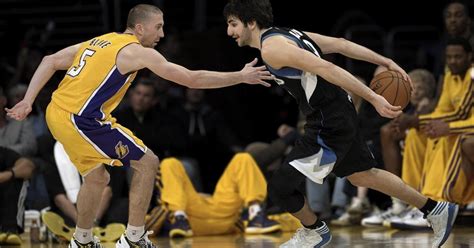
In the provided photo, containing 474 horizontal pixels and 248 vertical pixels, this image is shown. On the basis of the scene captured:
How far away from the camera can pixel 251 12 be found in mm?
7695

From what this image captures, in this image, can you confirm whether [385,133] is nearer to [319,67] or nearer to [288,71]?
[288,71]

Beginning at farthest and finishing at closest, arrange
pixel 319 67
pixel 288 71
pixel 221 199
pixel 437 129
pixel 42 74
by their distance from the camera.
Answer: pixel 221 199
pixel 437 129
pixel 42 74
pixel 288 71
pixel 319 67

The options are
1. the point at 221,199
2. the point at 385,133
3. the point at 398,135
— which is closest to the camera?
the point at 221,199


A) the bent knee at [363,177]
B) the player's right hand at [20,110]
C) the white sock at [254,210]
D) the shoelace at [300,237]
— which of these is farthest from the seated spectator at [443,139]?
the player's right hand at [20,110]

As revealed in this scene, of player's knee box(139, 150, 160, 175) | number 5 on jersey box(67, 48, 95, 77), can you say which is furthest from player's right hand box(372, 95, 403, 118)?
number 5 on jersey box(67, 48, 95, 77)

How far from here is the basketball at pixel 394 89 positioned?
26.0ft

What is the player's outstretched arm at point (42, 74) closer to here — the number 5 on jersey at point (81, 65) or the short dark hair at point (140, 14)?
the number 5 on jersey at point (81, 65)

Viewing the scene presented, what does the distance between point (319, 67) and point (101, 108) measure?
5.69 feet

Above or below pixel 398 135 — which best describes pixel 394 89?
above

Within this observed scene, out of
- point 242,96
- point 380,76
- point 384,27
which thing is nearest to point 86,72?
point 380,76

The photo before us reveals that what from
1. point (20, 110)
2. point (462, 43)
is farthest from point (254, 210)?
point (20, 110)

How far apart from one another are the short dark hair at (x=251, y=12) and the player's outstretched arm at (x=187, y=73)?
0.29 meters

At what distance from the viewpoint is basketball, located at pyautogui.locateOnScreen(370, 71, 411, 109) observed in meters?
7.92

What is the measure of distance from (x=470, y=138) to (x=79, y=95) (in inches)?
153
